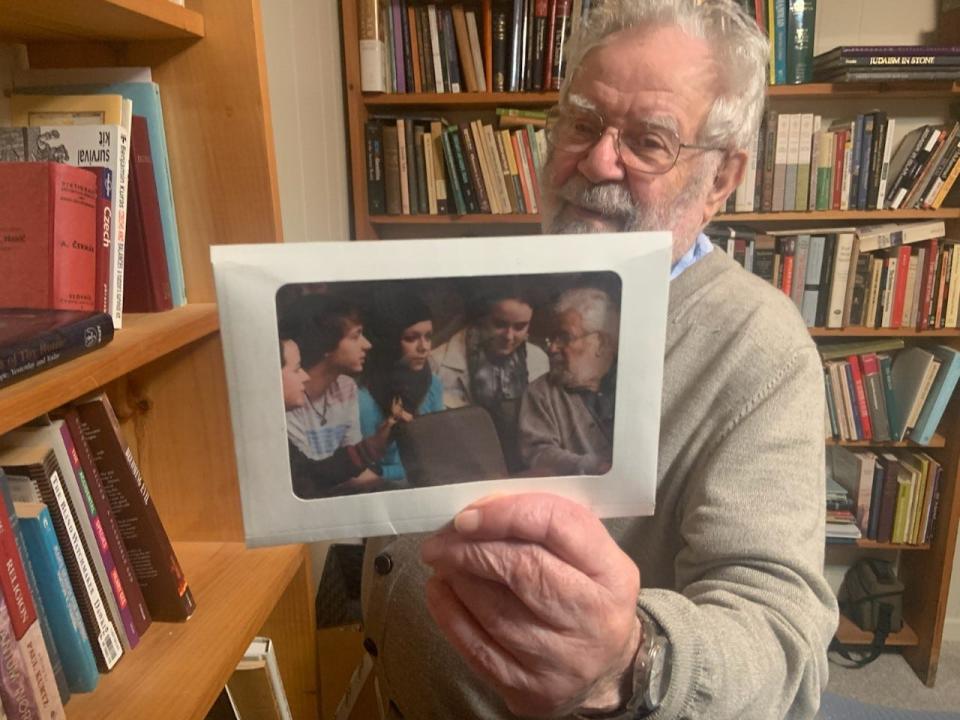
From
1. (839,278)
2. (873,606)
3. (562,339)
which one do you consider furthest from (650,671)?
(873,606)

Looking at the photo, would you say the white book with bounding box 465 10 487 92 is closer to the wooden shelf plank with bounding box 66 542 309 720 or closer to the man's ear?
the man's ear

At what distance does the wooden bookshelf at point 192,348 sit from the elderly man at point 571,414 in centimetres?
36

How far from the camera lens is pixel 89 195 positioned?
0.61m

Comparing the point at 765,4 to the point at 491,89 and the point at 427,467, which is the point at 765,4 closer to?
the point at 491,89

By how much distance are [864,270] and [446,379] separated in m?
1.79

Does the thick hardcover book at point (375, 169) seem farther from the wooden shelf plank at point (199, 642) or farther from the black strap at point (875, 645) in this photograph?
the black strap at point (875, 645)

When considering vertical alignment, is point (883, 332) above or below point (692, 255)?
below

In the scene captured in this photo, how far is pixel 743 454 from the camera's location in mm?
668

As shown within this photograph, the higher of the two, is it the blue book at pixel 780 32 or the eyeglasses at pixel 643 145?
the blue book at pixel 780 32

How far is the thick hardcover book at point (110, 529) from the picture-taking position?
0.60m

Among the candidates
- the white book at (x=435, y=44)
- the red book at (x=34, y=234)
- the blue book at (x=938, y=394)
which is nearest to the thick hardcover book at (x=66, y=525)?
the red book at (x=34, y=234)

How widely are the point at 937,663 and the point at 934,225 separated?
4.38 ft

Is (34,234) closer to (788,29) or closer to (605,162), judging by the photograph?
(605,162)

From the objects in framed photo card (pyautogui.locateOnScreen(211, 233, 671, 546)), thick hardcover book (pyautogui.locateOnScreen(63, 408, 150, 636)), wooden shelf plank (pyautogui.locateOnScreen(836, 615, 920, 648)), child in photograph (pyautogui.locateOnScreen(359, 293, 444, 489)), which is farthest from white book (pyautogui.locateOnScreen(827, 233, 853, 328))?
thick hardcover book (pyautogui.locateOnScreen(63, 408, 150, 636))
